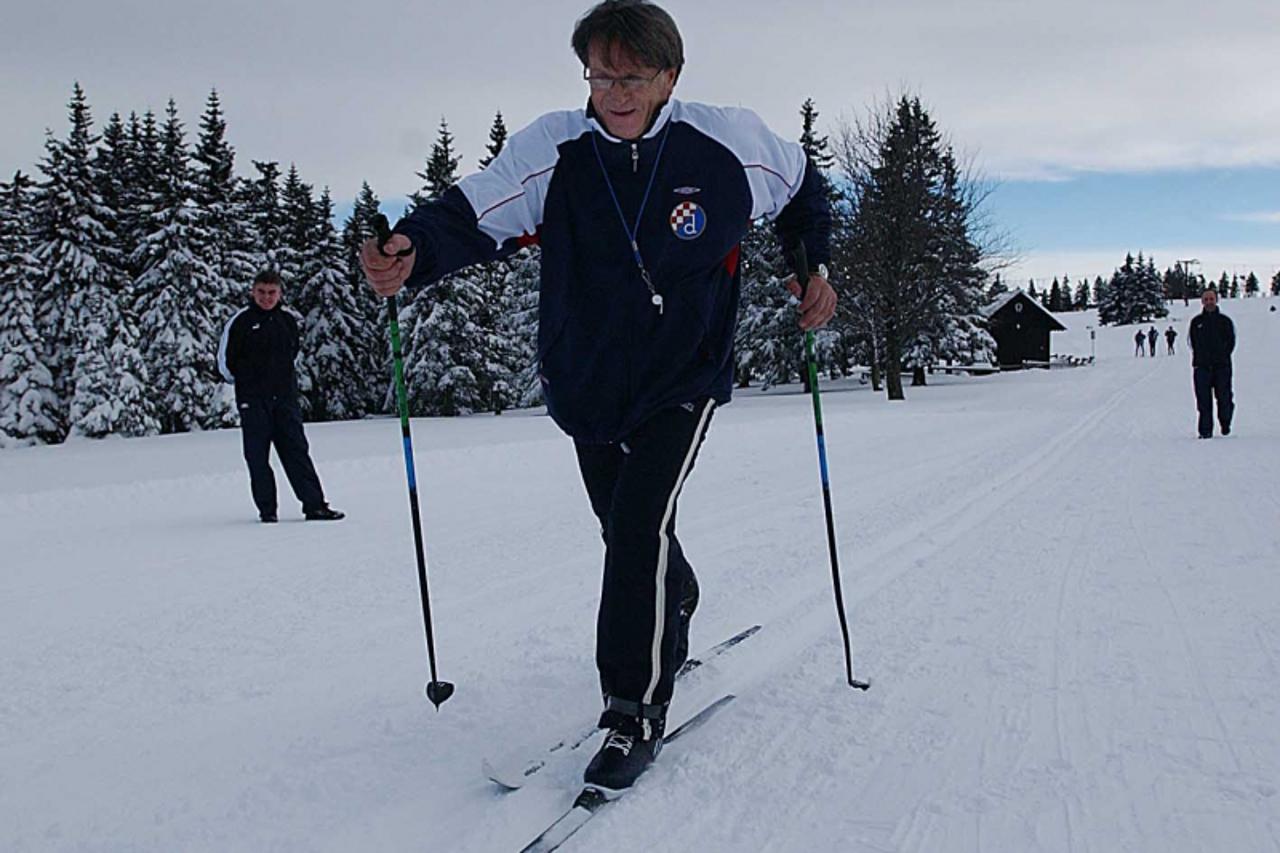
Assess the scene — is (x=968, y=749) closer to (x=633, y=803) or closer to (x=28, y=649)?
(x=633, y=803)

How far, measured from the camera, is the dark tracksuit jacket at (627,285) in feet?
8.89

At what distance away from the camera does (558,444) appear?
12977 millimetres

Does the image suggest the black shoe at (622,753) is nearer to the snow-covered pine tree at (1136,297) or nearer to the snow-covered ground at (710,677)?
the snow-covered ground at (710,677)

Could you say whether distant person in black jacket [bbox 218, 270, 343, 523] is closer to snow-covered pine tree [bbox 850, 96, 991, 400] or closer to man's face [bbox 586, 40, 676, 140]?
man's face [bbox 586, 40, 676, 140]

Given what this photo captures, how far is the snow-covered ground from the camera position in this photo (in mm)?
2352

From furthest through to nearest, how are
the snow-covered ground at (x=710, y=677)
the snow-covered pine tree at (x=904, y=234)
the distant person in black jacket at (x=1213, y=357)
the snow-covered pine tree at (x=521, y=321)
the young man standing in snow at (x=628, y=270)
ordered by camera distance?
the snow-covered pine tree at (x=521, y=321) < the snow-covered pine tree at (x=904, y=234) < the distant person in black jacket at (x=1213, y=357) < the young man standing in snow at (x=628, y=270) < the snow-covered ground at (x=710, y=677)

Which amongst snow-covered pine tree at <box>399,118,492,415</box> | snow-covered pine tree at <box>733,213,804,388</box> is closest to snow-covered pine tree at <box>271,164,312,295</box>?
snow-covered pine tree at <box>399,118,492,415</box>

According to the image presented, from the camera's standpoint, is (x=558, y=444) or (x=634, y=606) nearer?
(x=634, y=606)

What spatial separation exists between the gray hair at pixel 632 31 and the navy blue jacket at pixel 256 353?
5728 mm

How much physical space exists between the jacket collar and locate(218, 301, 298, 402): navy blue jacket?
18.3 feet

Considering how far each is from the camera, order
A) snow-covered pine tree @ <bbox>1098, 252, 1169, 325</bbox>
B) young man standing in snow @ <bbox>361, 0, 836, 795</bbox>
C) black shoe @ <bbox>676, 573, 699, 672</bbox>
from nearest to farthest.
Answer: young man standing in snow @ <bbox>361, 0, 836, 795</bbox> → black shoe @ <bbox>676, 573, 699, 672</bbox> → snow-covered pine tree @ <bbox>1098, 252, 1169, 325</bbox>

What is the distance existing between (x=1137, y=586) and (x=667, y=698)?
2.92 meters

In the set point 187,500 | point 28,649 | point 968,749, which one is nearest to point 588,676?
point 968,749

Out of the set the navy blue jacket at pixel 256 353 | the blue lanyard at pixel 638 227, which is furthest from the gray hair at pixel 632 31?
the navy blue jacket at pixel 256 353
